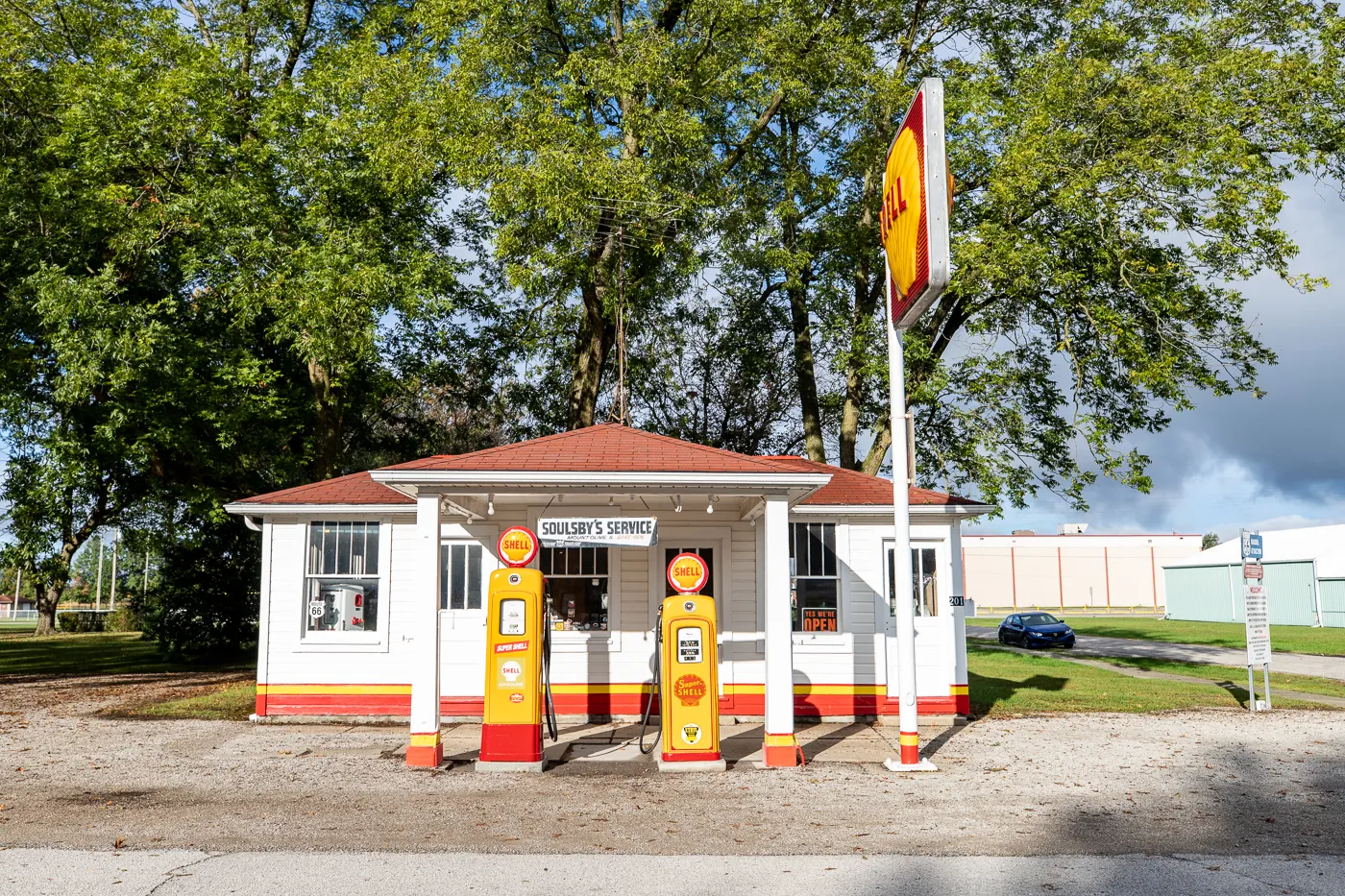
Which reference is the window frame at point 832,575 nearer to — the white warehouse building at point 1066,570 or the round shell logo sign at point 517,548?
the round shell logo sign at point 517,548

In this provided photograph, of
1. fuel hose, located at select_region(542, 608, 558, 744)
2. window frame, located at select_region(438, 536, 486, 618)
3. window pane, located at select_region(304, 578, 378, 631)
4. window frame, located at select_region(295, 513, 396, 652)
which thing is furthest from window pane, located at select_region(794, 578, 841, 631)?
window pane, located at select_region(304, 578, 378, 631)

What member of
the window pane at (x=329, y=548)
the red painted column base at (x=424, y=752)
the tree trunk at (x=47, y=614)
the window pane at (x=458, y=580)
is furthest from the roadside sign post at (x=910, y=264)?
the tree trunk at (x=47, y=614)

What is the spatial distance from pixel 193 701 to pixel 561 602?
20.8 ft

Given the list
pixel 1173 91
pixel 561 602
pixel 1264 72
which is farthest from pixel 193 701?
pixel 1264 72

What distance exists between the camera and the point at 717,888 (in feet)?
Answer: 20.1

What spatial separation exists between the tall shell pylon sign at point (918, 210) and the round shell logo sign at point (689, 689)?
4345mm

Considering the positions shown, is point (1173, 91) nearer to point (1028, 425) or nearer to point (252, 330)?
point (1028, 425)

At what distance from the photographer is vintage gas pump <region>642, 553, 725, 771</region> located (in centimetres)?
1021

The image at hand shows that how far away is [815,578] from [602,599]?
2974mm

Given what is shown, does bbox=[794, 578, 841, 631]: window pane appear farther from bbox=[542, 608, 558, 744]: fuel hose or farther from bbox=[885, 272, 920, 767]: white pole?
bbox=[542, 608, 558, 744]: fuel hose

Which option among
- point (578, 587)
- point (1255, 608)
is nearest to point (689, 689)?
point (578, 587)

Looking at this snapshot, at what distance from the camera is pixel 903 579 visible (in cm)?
991

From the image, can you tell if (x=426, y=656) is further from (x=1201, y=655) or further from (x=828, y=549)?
(x=1201, y=655)

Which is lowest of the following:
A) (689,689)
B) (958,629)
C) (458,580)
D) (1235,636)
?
(1235,636)
